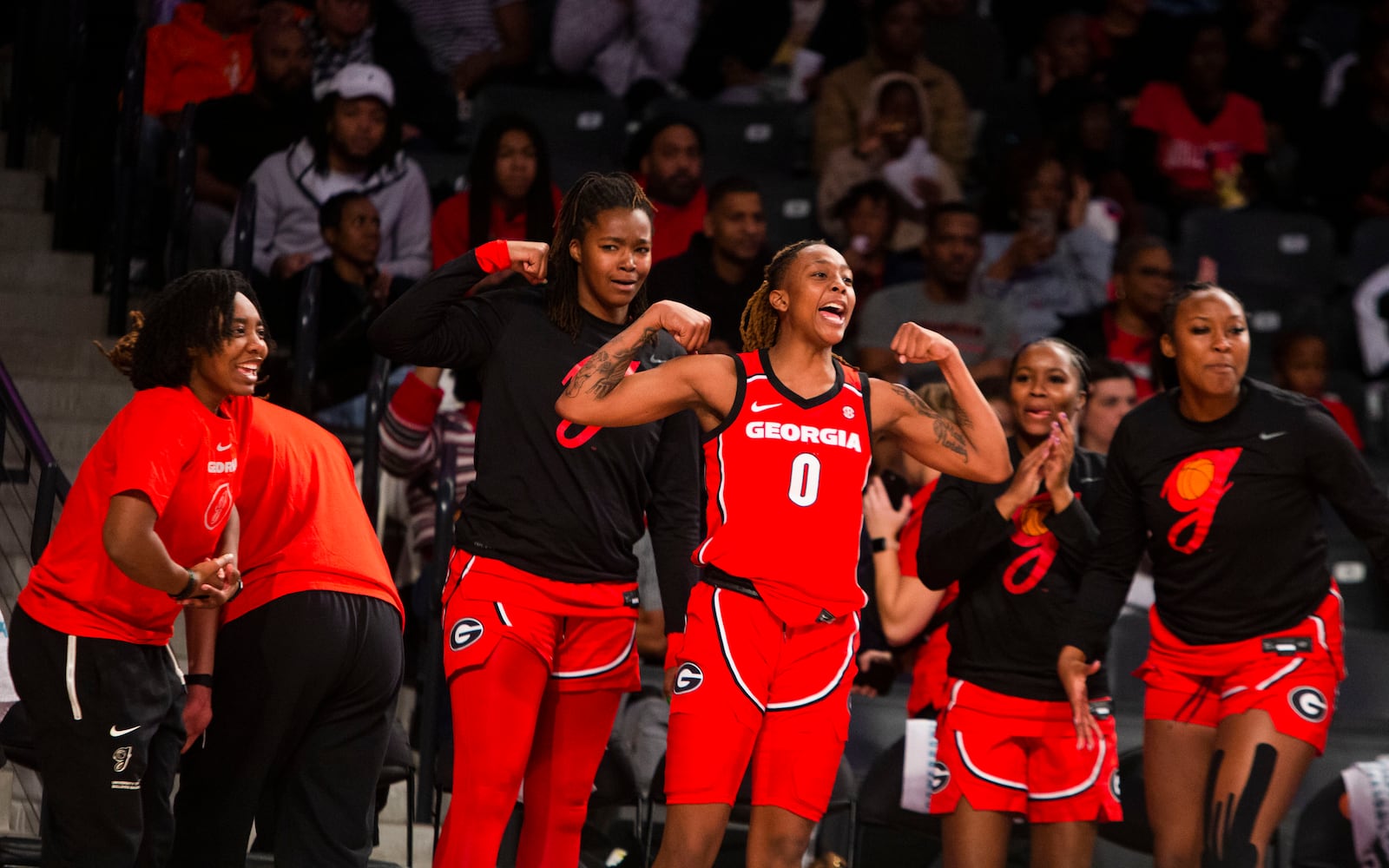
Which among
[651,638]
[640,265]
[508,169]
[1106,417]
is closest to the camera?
[640,265]

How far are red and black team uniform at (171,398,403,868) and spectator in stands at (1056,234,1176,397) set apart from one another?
4.28 m

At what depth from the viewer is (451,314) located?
388cm

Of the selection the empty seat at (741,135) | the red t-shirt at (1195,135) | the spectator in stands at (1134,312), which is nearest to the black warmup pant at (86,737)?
the spectator in stands at (1134,312)

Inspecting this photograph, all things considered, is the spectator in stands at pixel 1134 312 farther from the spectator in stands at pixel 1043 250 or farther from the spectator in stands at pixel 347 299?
the spectator in stands at pixel 347 299

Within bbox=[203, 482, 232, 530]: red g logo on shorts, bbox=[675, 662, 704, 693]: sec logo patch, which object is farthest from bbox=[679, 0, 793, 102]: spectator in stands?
bbox=[675, 662, 704, 693]: sec logo patch

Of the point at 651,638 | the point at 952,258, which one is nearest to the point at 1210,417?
the point at 651,638

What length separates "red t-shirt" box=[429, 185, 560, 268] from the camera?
22.5 feet

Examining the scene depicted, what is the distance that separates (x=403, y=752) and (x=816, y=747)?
1.48 meters

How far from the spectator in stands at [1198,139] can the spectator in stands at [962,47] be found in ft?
2.91

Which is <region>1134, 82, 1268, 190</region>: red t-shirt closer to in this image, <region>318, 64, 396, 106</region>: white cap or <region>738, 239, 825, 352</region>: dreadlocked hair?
<region>318, 64, 396, 106</region>: white cap

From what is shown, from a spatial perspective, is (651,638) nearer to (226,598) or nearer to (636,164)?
(226,598)

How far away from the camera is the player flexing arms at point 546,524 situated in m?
3.65

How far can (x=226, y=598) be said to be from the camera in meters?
3.66

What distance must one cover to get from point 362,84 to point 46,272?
1.55m
